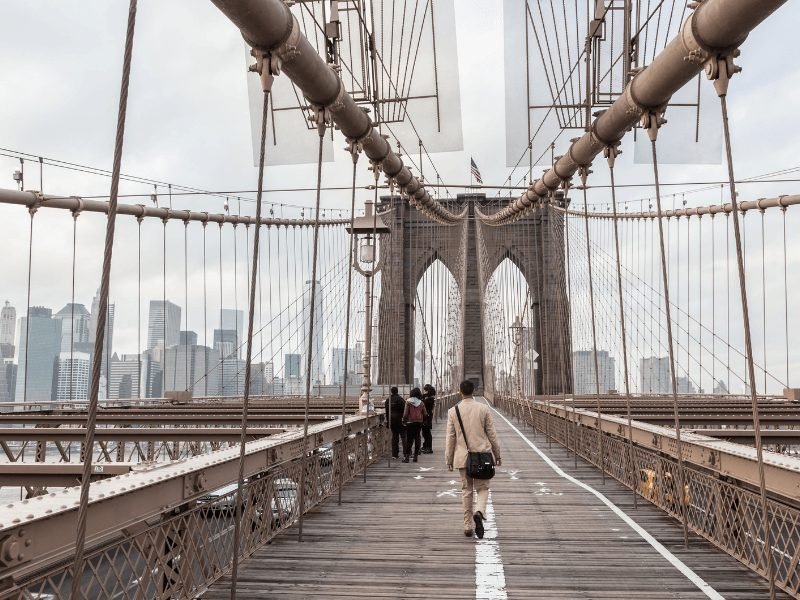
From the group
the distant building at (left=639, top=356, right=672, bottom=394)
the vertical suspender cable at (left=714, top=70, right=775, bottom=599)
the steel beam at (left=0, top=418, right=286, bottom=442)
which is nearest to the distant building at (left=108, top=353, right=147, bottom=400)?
the steel beam at (left=0, top=418, right=286, bottom=442)

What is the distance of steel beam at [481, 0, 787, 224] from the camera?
147 inches

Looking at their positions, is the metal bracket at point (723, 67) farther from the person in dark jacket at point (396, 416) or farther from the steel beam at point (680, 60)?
the person in dark jacket at point (396, 416)

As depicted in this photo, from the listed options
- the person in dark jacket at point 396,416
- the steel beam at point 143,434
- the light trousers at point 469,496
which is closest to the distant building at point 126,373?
the person in dark jacket at point 396,416

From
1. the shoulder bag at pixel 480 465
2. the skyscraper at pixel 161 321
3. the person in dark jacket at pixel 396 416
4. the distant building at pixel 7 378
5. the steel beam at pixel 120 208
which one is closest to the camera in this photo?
the shoulder bag at pixel 480 465

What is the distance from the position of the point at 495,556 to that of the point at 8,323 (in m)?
18.1

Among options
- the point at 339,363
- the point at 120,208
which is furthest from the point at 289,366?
the point at 120,208

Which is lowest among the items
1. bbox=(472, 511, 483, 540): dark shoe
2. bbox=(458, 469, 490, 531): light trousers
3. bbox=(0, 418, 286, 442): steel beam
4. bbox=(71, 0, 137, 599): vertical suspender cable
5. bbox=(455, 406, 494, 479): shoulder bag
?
bbox=(472, 511, 483, 540): dark shoe

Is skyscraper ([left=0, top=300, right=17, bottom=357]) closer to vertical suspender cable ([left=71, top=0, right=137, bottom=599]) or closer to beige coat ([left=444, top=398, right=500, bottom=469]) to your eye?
beige coat ([left=444, top=398, right=500, bottom=469])

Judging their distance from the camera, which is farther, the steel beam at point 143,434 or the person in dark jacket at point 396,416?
the person in dark jacket at point 396,416

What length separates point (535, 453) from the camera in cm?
1364

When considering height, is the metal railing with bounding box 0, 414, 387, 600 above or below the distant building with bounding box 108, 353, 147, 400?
below

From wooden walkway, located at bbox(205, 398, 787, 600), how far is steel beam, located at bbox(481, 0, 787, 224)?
3.25m

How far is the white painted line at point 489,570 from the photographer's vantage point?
14.4ft

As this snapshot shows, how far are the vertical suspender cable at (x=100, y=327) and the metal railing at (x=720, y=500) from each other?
3.45m
